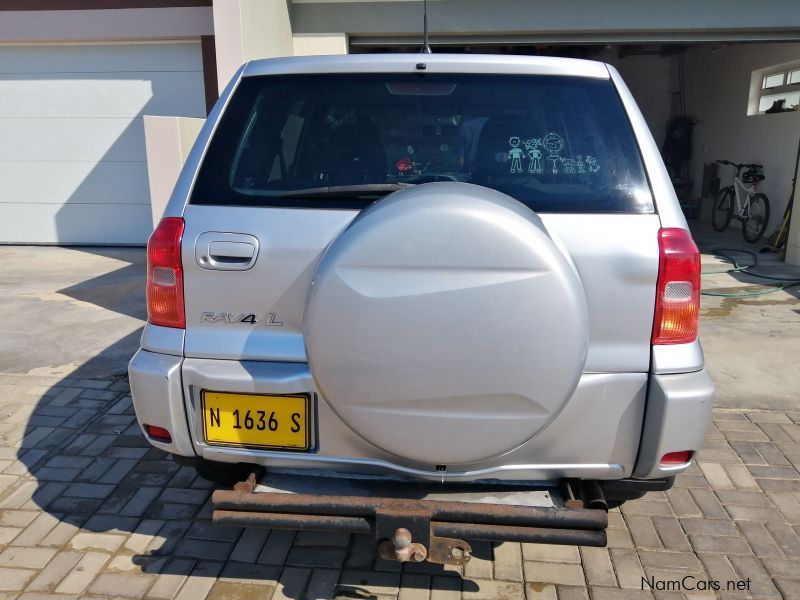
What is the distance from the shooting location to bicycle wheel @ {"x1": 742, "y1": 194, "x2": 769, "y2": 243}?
10.1 m

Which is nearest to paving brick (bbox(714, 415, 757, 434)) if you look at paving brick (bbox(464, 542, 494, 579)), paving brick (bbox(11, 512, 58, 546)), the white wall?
paving brick (bbox(464, 542, 494, 579))

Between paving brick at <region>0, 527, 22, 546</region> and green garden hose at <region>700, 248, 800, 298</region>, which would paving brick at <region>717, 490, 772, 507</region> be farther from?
green garden hose at <region>700, 248, 800, 298</region>

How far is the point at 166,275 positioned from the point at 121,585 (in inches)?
48.0

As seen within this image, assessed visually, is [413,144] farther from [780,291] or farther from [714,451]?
[780,291]

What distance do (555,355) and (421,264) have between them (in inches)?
18.8

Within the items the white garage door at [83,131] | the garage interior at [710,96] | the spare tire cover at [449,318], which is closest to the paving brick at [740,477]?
the spare tire cover at [449,318]

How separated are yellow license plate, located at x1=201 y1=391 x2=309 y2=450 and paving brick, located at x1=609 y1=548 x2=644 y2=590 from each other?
53.3 inches

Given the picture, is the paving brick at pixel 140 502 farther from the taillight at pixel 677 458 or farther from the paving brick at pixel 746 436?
the paving brick at pixel 746 436

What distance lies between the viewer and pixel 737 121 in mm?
12078

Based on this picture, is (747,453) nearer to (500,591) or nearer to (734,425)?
(734,425)

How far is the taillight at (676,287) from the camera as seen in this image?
83.5 inches

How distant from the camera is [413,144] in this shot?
242 cm

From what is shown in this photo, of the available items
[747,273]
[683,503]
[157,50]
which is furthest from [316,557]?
[157,50]

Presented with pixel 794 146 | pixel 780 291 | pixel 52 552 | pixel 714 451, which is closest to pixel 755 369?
pixel 714 451
